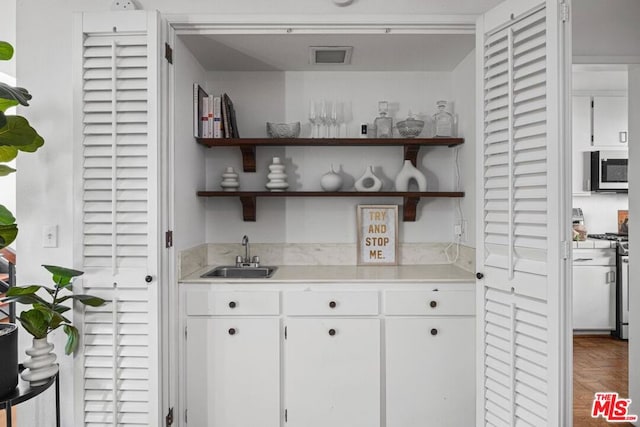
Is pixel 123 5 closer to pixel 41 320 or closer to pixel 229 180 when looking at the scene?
pixel 229 180

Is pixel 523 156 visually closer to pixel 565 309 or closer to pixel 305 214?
pixel 565 309

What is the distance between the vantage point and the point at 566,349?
169 cm

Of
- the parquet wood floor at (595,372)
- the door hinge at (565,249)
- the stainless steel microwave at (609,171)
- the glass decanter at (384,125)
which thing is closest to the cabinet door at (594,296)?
the parquet wood floor at (595,372)

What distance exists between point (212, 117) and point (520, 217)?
1.83m

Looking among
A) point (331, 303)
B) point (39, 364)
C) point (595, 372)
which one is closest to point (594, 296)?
point (595, 372)

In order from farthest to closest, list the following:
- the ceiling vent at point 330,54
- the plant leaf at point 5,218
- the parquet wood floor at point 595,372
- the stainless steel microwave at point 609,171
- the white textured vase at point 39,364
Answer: the stainless steel microwave at point 609,171
the parquet wood floor at point 595,372
the ceiling vent at point 330,54
the white textured vase at point 39,364
the plant leaf at point 5,218

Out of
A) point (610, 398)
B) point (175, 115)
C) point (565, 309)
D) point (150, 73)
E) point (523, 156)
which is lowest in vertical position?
point (610, 398)

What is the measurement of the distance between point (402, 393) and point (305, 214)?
4.16ft

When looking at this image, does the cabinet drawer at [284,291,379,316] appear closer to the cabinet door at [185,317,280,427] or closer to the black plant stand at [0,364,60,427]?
the cabinet door at [185,317,280,427]

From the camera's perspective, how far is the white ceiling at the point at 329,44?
7.78ft

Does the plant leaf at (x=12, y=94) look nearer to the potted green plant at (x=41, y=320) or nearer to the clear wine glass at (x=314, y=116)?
the potted green plant at (x=41, y=320)

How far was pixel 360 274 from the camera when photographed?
252 cm

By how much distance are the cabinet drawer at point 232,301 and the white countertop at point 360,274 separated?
0.07m

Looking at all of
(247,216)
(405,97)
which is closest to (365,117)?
(405,97)
